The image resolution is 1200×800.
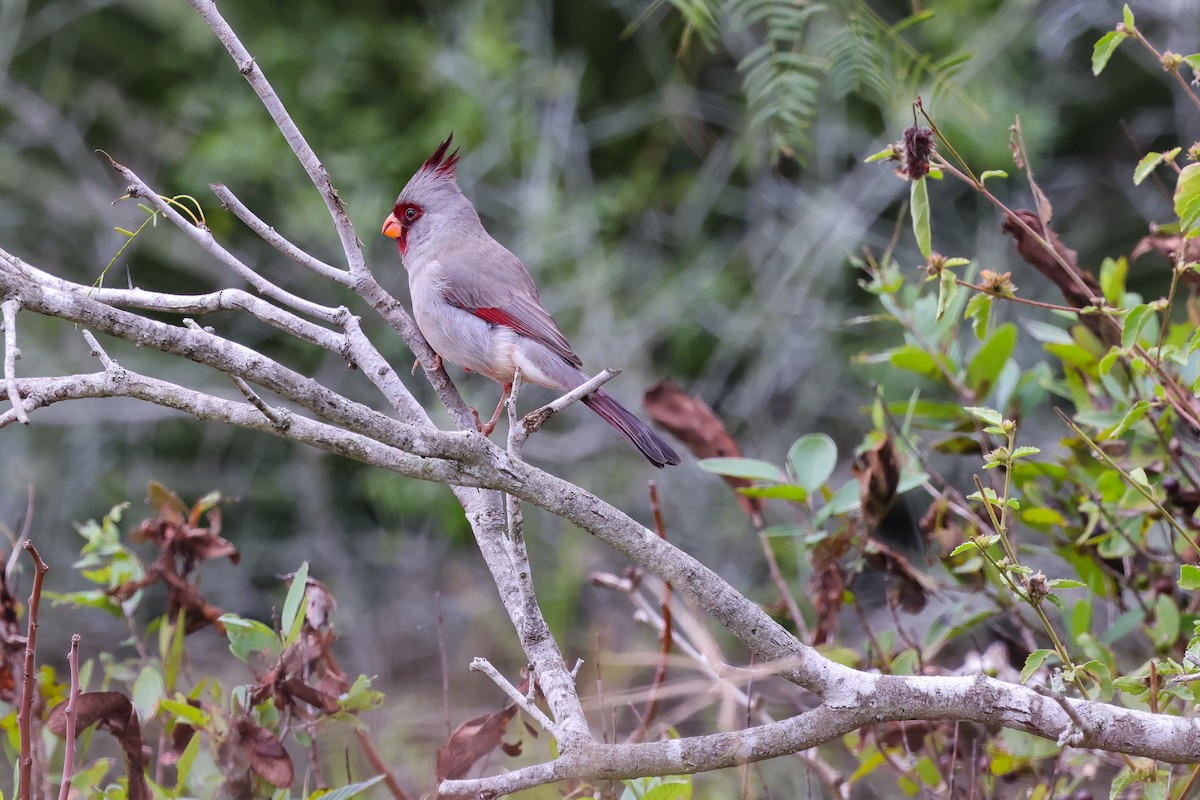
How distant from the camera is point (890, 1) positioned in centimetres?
541

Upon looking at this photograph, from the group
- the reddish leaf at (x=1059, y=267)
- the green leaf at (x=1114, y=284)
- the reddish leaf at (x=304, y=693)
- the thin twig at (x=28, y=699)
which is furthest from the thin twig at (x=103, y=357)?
the green leaf at (x=1114, y=284)

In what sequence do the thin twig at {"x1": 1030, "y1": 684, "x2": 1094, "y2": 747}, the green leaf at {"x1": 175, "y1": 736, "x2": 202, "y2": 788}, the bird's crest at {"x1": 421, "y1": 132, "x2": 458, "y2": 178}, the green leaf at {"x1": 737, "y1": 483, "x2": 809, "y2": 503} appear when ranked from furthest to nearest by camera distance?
the bird's crest at {"x1": 421, "y1": 132, "x2": 458, "y2": 178}, the green leaf at {"x1": 737, "y1": 483, "x2": 809, "y2": 503}, the green leaf at {"x1": 175, "y1": 736, "x2": 202, "y2": 788}, the thin twig at {"x1": 1030, "y1": 684, "x2": 1094, "y2": 747}

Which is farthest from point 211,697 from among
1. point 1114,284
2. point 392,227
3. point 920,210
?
point 392,227

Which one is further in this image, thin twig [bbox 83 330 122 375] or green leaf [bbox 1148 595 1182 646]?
green leaf [bbox 1148 595 1182 646]

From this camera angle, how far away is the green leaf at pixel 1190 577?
1536 millimetres

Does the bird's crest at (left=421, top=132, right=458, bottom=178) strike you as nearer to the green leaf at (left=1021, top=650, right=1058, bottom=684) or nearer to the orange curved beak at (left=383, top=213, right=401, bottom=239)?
the orange curved beak at (left=383, top=213, right=401, bottom=239)

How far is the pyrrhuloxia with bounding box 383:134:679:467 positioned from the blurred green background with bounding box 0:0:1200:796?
4.71ft

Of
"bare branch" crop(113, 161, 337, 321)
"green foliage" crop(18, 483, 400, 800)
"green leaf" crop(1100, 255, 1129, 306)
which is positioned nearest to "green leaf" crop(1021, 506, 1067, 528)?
"green leaf" crop(1100, 255, 1129, 306)

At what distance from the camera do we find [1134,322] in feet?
5.54

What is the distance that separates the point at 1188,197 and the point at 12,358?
4.87 ft

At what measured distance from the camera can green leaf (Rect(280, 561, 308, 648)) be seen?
181 centimetres

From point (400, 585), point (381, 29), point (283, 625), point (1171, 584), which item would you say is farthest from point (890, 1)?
point (283, 625)

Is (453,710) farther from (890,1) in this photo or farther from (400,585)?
(890,1)

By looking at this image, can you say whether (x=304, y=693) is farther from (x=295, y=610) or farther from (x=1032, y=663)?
(x=1032, y=663)
